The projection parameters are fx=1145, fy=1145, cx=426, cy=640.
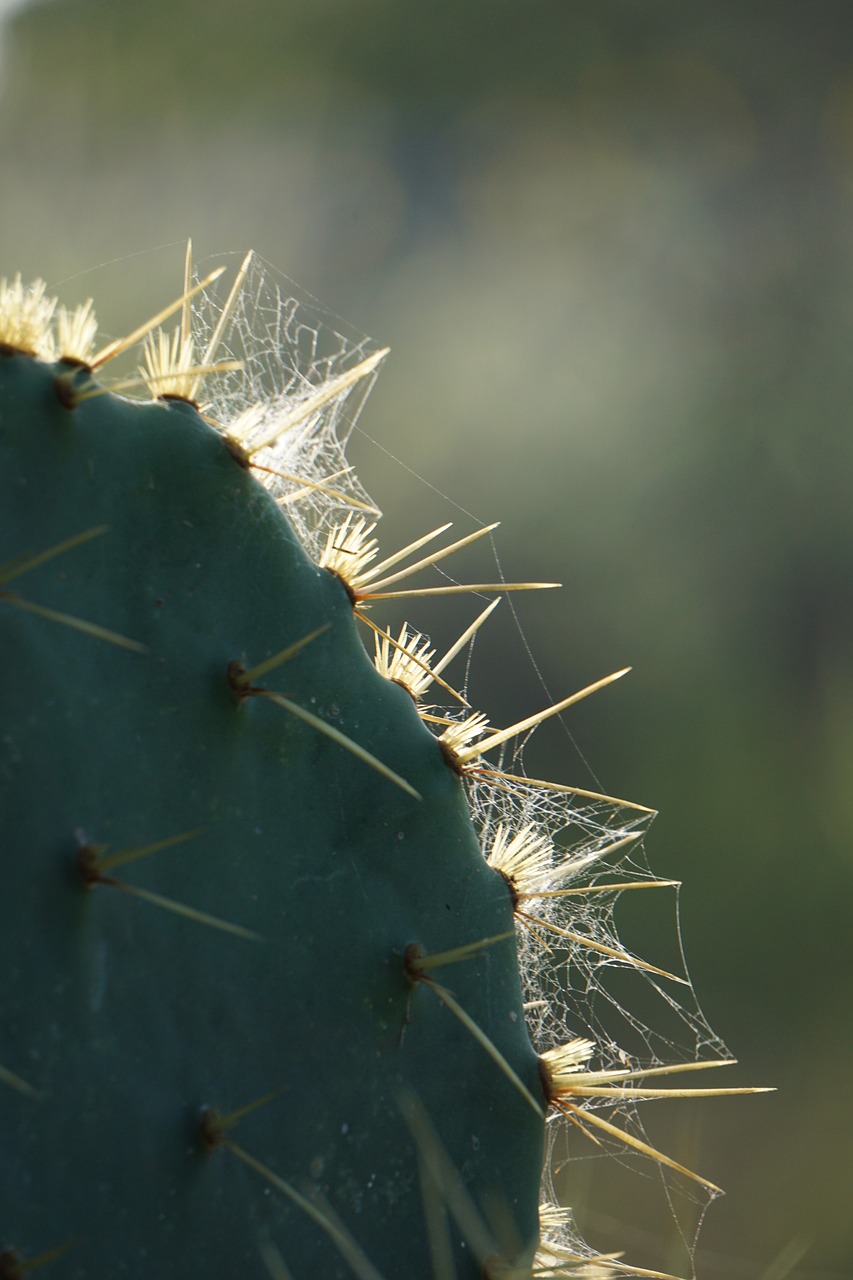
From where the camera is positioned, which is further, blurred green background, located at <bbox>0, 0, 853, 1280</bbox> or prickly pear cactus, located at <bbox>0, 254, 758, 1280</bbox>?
blurred green background, located at <bbox>0, 0, 853, 1280</bbox>

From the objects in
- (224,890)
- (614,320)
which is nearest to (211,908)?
(224,890)

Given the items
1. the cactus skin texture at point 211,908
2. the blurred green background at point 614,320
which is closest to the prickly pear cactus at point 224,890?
the cactus skin texture at point 211,908

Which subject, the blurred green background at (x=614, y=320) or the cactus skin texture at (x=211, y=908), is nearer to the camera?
the cactus skin texture at (x=211, y=908)

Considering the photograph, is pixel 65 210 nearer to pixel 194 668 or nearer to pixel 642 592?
pixel 642 592

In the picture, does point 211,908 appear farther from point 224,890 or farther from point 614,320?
point 614,320

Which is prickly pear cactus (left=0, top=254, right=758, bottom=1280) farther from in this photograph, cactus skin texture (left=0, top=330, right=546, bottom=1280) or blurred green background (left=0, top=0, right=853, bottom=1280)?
blurred green background (left=0, top=0, right=853, bottom=1280)

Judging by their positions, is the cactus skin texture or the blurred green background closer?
the cactus skin texture

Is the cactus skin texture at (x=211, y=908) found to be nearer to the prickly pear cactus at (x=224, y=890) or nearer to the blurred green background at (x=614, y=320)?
the prickly pear cactus at (x=224, y=890)

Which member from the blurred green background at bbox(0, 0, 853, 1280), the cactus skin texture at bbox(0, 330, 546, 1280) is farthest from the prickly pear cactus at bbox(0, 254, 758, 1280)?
the blurred green background at bbox(0, 0, 853, 1280)
